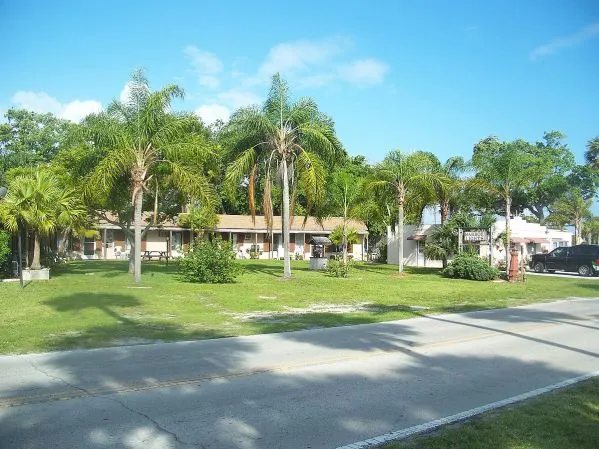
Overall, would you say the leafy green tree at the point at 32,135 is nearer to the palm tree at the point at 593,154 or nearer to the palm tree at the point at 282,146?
the palm tree at the point at 282,146

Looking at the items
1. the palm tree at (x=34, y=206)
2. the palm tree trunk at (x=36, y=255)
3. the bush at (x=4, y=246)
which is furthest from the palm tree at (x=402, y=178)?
the bush at (x=4, y=246)

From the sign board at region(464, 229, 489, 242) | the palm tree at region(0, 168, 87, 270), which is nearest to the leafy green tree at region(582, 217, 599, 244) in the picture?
the sign board at region(464, 229, 489, 242)

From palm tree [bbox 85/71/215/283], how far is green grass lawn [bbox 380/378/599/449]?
18.7 meters

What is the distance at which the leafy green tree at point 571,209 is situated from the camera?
64500 mm

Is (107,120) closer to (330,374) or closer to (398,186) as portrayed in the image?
(398,186)

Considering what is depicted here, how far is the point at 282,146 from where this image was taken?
26.3m

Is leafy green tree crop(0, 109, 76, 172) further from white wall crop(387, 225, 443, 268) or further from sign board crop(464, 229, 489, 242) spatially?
sign board crop(464, 229, 489, 242)

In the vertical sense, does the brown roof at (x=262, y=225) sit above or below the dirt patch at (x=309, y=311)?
above

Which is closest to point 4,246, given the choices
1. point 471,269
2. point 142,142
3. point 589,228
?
point 142,142

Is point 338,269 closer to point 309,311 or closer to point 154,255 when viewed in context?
point 309,311

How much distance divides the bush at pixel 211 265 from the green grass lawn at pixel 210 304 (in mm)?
759

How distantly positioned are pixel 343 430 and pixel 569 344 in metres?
7.26

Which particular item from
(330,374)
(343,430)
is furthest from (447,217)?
(343,430)

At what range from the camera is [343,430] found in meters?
5.74
